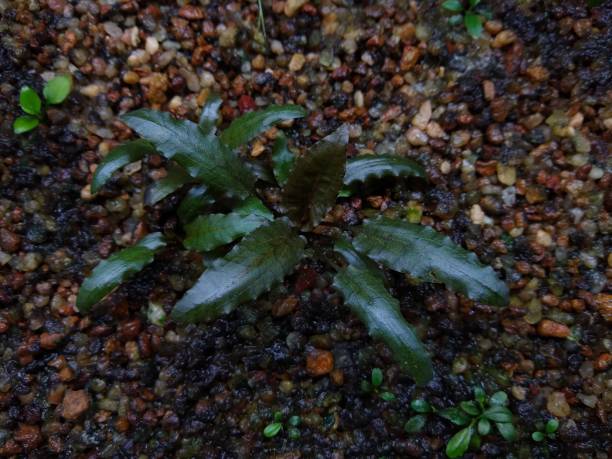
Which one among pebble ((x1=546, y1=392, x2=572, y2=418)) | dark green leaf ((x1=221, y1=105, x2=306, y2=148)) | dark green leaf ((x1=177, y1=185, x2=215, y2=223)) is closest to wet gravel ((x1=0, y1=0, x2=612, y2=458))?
pebble ((x1=546, y1=392, x2=572, y2=418))

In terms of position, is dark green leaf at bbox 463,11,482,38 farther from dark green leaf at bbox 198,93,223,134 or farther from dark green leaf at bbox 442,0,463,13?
dark green leaf at bbox 198,93,223,134

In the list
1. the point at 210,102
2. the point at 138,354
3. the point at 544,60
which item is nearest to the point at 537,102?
the point at 544,60

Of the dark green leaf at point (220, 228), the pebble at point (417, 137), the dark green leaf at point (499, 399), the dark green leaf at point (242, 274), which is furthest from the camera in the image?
the pebble at point (417, 137)

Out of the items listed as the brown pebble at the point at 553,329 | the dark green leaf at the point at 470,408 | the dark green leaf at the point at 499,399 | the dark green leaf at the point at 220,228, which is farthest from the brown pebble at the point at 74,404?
the brown pebble at the point at 553,329

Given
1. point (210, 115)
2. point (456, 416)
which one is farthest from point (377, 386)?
point (210, 115)

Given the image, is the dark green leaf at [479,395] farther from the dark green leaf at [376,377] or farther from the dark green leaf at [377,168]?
the dark green leaf at [377,168]

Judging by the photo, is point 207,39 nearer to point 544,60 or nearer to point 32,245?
point 32,245

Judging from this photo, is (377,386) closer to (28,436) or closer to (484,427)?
(484,427)
